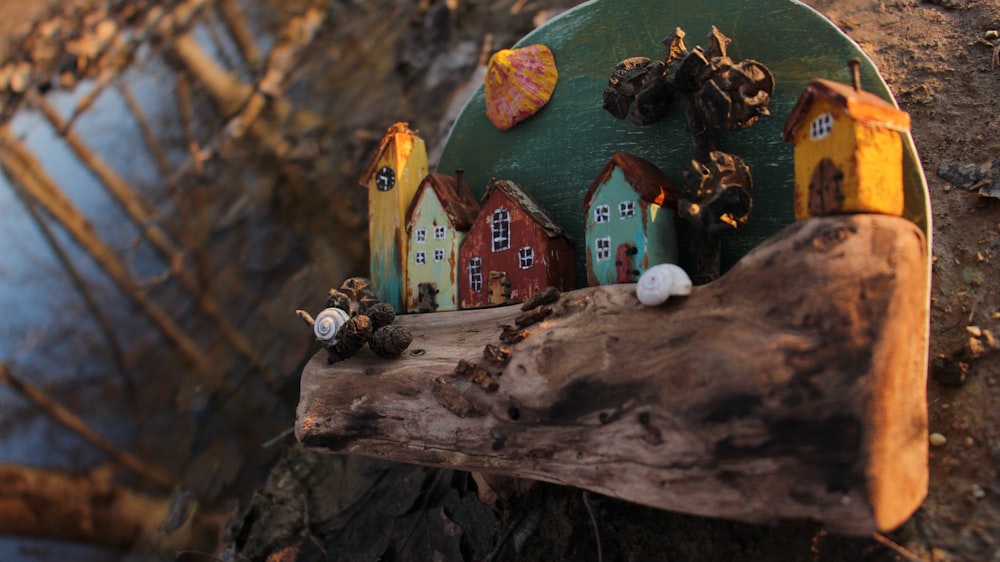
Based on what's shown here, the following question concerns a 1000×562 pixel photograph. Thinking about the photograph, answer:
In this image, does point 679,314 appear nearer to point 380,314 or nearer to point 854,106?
point 854,106

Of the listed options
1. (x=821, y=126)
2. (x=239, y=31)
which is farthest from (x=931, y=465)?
(x=239, y=31)

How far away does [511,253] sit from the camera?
4.42ft

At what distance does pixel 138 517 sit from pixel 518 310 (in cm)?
185

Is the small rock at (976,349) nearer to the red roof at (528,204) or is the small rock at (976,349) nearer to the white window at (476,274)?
the red roof at (528,204)

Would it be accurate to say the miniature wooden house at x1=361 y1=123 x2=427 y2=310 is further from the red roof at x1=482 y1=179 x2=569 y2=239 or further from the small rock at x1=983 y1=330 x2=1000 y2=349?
the small rock at x1=983 y1=330 x2=1000 y2=349

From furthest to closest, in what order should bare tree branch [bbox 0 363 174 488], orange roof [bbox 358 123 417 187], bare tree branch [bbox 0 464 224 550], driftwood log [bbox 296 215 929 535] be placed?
bare tree branch [bbox 0 363 174 488] → bare tree branch [bbox 0 464 224 550] → orange roof [bbox 358 123 417 187] → driftwood log [bbox 296 215 929 535]

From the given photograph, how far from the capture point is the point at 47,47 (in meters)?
2.68

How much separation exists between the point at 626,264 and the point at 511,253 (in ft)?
0.80

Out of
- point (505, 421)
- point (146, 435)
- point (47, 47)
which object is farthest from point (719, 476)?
point (47, 47)

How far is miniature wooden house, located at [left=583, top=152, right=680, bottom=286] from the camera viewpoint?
1188mm

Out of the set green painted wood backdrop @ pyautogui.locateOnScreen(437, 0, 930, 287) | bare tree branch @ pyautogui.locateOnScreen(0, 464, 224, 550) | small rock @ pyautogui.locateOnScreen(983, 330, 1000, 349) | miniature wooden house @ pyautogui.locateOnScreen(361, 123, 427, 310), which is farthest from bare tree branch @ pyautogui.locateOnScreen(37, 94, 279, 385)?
small rock @ pyautogui.locateOnScreen(983, 330, 1000, 349)

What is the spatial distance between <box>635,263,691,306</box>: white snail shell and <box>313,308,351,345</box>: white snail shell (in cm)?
61

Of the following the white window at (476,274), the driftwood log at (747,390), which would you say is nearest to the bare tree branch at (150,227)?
the white window at (476,274)

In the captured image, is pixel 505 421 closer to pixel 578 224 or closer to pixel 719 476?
pixel 719 476
